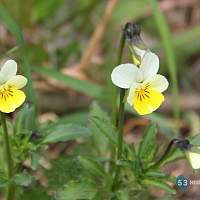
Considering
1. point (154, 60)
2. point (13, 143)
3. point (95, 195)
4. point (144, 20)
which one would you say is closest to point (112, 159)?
point (95, 195)

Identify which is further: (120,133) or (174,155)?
(174,155)

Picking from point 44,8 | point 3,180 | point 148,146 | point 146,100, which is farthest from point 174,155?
point 44,8

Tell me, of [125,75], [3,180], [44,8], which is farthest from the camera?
[44,8]

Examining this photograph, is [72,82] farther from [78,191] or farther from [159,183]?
[159,183]

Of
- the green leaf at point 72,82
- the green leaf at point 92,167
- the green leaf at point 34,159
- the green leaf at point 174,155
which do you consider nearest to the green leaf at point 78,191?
the green leaf at point 92,167

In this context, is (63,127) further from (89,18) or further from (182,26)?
(182,26)

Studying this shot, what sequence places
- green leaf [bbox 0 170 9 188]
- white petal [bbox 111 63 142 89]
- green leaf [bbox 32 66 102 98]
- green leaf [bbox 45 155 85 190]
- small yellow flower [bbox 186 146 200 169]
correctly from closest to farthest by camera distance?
white petal [bbox 111 63 142 89], small yellow flower [bbox 186 146 200 169], green leaf [bbox 0 170 9 188], green leaf [bbox 45 155 85 190], green leaf [bbox 32 66 102 98]

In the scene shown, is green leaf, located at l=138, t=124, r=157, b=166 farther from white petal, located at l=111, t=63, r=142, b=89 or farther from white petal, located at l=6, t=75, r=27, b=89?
white petal, located at l=6, t=75, r=27, b=89

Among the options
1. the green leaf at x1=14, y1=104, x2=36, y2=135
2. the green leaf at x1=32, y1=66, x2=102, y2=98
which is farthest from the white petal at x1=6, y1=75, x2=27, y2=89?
the green leaf at x1=32, y1=66, x2=102, y2=98
